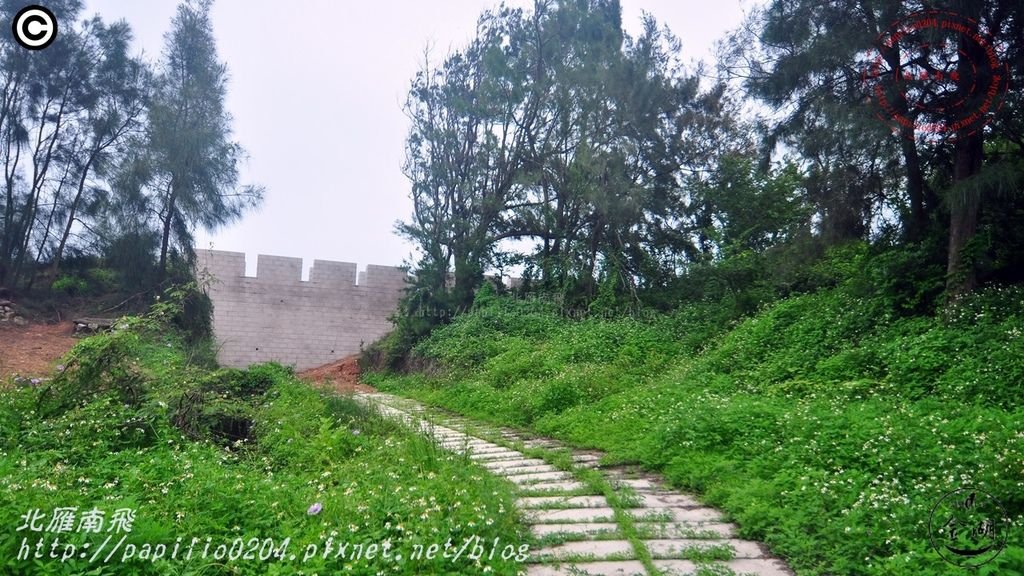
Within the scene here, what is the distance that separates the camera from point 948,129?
7.55 m

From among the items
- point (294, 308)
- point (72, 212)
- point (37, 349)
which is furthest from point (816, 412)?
point (294, 308)

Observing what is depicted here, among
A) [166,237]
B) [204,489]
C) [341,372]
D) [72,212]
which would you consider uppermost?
[72,212]

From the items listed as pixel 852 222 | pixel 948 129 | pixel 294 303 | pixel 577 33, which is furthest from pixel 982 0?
pixel 294 303

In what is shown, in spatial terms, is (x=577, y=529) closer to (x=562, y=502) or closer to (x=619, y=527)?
(x=619, y=527)

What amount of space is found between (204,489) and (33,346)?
418 inches

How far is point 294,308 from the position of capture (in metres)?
19.2

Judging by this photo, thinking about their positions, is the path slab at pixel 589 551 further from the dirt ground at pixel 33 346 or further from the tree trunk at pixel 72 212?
the tree trunk at pixel 72 212

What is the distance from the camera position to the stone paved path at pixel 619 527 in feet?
11.0

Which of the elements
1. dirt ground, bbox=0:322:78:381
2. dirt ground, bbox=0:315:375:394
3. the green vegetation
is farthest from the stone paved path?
dirt ground, bbox=0:322:78:381

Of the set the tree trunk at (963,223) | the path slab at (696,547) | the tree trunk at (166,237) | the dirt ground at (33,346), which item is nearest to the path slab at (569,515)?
the path slab at (696,547)

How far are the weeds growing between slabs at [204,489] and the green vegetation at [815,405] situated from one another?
1.72 meters

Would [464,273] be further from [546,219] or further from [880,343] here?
[880,343]

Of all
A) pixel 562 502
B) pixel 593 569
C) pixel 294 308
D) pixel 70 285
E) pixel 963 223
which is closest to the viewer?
pixel 593 569

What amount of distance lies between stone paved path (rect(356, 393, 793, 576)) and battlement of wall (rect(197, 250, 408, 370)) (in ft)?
48.2
